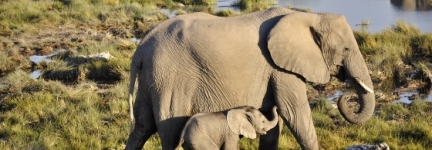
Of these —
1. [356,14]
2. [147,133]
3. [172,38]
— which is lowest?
[356,14]

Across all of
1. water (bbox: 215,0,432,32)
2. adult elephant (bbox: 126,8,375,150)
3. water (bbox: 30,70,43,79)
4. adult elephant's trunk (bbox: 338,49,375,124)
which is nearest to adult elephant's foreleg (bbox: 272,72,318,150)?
adult elephant (bbox: 126,8,375,150)

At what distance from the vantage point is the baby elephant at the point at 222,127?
17.4 feet

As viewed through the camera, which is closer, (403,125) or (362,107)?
(362,107)

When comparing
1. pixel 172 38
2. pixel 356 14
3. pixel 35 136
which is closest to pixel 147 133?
pixel 172 38

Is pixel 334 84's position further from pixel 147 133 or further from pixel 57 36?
pixel 57 36

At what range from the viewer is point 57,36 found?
1652 centimetres

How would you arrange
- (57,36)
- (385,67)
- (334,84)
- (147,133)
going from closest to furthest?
1. (147,133)
2. (334,84)
3. (385,67)
4. (57,36)

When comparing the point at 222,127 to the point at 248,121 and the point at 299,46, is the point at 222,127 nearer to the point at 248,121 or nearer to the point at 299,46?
the point at 248,121

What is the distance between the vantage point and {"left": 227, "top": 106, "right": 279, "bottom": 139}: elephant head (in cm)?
541

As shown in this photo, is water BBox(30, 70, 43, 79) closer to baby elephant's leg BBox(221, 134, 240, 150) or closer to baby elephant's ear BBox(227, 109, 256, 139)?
baby elephant's leg BBox(221, 134, 240, 150)

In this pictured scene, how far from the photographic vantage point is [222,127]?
5.46m

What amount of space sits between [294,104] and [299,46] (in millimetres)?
433

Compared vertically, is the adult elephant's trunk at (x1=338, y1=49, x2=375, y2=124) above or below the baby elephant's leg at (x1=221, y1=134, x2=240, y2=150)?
above

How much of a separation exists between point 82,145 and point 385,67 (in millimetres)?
5754
